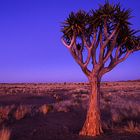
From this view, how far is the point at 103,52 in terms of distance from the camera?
14.8 meters

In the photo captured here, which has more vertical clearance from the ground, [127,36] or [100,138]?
[127,36]

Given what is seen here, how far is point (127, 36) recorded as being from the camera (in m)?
15.0

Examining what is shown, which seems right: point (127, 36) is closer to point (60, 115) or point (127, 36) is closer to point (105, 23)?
point (105, 23)

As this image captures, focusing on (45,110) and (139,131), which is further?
(45,110)

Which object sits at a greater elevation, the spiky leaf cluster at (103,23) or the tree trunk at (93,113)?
the spiky leaf cluster at (103,23)

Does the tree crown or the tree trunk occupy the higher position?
the tree crown

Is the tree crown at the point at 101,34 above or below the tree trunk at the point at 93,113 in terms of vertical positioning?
above

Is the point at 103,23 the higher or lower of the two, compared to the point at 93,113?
higher

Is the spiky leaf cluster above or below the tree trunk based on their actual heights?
above

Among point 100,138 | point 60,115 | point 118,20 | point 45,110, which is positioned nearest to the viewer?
point 100,138

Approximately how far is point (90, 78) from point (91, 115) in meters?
1.51

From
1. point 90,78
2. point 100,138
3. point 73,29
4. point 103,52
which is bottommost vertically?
point 100,138

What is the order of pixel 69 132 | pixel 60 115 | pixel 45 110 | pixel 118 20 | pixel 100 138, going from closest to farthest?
pixel 100 138, pixel 118 20, pixel 69 132, pixel 60 115, pixel 45 110

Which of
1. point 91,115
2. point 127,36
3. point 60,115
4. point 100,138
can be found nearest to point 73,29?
point 127,36
